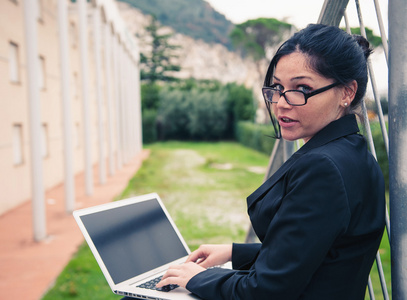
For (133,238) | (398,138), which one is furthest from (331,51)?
(133,238)

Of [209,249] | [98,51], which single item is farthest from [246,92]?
[209,249]

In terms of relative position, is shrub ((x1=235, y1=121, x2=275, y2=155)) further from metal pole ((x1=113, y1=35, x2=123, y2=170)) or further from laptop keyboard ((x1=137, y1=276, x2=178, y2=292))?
laptop keyboard ((x1=137, y1=276, x2=178, y2=292))

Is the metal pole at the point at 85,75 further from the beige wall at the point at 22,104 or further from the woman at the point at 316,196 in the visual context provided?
the woman at the point at 316,196

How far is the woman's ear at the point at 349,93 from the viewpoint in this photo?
144 centimetres

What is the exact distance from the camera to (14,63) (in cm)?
1005

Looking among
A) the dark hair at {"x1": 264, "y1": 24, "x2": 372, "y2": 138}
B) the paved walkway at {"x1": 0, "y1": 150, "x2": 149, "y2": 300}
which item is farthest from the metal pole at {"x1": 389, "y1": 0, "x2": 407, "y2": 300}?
the paved walkway at {"x1": 0, "y1": 150, "x2": 149, "y2": 300}

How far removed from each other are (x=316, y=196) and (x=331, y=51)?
1.49 feet

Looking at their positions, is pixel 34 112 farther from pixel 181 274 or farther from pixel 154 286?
pixel 181 274

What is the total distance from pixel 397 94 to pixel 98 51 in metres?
11.4

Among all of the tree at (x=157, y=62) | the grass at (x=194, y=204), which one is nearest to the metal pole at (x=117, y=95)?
the grass at (x=194, y=204)

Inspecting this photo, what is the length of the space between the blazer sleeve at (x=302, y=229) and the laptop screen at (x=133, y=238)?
0.56m

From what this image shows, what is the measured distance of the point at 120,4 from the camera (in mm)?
94312

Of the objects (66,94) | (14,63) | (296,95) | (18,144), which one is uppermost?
(14,63)

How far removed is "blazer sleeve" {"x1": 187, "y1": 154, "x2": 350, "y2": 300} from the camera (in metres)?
1.20
